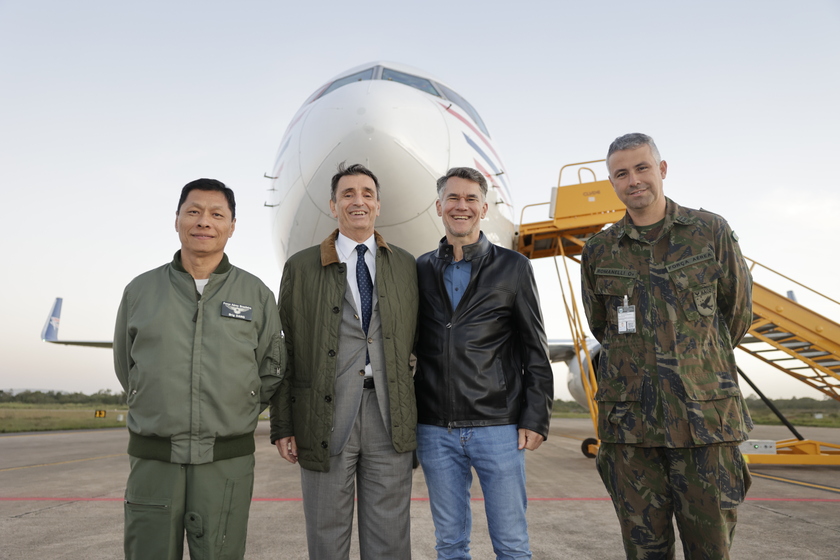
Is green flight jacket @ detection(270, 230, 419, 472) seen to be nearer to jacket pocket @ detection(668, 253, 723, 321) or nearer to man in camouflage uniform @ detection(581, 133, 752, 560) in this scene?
man in camouflage uniform @ detection(581, 133, 752, 560)

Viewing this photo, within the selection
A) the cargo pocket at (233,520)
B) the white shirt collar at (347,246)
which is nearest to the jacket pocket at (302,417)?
the cargo pocket at (233,520)

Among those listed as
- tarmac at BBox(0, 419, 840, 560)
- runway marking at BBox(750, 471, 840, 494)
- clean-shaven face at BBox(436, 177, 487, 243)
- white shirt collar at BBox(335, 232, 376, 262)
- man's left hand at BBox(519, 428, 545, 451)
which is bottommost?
runway marking at BBox(750, 471, 840, 494)

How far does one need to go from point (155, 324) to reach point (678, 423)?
221 cm

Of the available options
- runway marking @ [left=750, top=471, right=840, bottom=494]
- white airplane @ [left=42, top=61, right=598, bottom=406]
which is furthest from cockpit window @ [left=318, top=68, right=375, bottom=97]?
runway marking @ [left=750, top=471, right=840, bottom=494]

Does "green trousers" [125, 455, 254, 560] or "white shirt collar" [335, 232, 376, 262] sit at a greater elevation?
"white shirt collar" [335, 232, 376, 262]

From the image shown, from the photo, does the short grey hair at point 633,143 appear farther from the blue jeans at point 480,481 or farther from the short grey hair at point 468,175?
the blue jeans at point 480,481

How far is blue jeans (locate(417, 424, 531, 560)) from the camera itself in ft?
7.40

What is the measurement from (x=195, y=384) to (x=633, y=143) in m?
2.22

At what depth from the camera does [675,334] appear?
2.24 metres

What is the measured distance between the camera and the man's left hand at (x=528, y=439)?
2344mm

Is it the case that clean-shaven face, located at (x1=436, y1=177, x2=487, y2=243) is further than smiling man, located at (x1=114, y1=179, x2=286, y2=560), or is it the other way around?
clean-shaven face, located at (x1=436, y1=177, x2=487, y2=243)

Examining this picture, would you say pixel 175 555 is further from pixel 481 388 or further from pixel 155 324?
pixel 481 388

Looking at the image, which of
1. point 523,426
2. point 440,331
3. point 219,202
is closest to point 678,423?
A: point 523,426

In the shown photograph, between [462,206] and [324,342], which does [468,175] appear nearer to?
[462,206]
